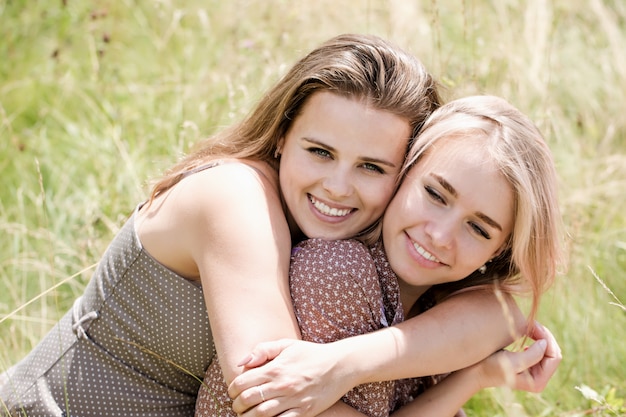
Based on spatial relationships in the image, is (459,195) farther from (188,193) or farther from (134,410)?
(134,410)

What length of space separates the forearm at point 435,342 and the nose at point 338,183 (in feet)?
1.33

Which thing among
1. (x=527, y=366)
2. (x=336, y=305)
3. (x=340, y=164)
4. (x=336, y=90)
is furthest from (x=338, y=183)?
(x=527, y=366)

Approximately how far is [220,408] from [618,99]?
3166mm

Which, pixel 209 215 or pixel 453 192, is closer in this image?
pixel 209 215

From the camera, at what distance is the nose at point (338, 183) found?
2.37 metres

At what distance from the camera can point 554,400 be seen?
293 centimetres

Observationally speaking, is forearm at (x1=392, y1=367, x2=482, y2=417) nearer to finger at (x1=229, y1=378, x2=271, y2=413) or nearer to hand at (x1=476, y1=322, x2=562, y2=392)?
hand at (x1=476, y1=322, x2=562, y2=392)

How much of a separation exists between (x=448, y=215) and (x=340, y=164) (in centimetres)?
34

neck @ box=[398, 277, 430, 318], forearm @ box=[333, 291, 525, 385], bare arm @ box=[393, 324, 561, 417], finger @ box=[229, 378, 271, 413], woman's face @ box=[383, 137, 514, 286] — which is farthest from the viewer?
neck @ box=[398, 277, 430, 318]

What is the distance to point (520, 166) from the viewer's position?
2.29 metres

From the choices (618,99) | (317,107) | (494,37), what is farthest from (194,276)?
(618,99)

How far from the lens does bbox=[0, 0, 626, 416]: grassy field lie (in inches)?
127

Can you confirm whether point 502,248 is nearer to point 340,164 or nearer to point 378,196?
point 378,196

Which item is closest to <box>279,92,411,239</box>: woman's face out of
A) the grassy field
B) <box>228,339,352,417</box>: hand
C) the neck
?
the neck
